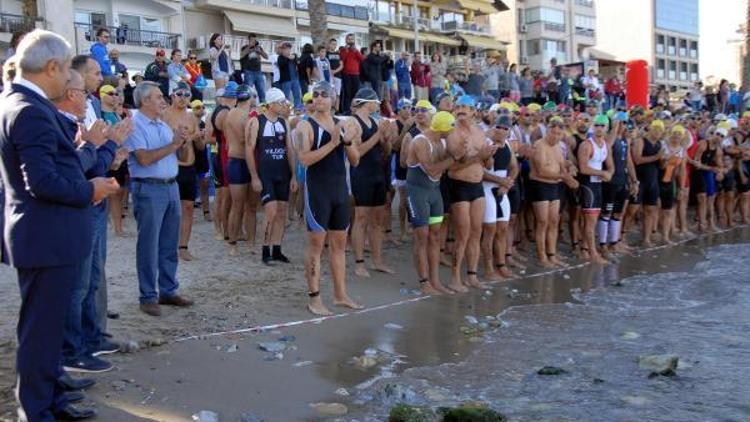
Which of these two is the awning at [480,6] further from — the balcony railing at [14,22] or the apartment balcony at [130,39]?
the balcony railing at [14,22]

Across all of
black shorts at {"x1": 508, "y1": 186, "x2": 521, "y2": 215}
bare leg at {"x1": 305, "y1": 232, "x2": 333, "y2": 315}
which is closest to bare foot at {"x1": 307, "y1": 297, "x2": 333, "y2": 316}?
bare leg at {"x1": 305, "y1": 232, "x2": 333, "y2": 315}

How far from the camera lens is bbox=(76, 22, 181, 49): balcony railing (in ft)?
106

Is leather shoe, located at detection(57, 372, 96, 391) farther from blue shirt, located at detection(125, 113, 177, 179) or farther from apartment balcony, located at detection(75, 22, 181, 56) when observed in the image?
apartment balcony, located at detection(75, 22, 181, 56)

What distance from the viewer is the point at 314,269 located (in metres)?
6.86

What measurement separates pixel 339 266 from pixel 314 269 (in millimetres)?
311

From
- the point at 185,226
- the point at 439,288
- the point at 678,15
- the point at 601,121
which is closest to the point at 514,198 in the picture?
the point at 601,121

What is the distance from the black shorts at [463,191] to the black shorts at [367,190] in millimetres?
907

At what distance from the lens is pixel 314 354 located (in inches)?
219

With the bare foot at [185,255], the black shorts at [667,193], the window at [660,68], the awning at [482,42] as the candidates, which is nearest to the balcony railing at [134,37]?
the awning at [482,42]

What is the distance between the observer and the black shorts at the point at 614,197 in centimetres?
1109

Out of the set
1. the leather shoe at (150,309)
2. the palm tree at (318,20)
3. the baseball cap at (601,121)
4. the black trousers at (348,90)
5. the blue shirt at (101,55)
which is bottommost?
the leather shoe at (150,309)

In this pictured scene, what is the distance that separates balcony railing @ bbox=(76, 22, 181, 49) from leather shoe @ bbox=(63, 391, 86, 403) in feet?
100

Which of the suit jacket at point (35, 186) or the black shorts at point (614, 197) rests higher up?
the suit jacket at point (35, 186)

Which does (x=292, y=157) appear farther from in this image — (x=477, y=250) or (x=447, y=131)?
(x=477, y=250)
